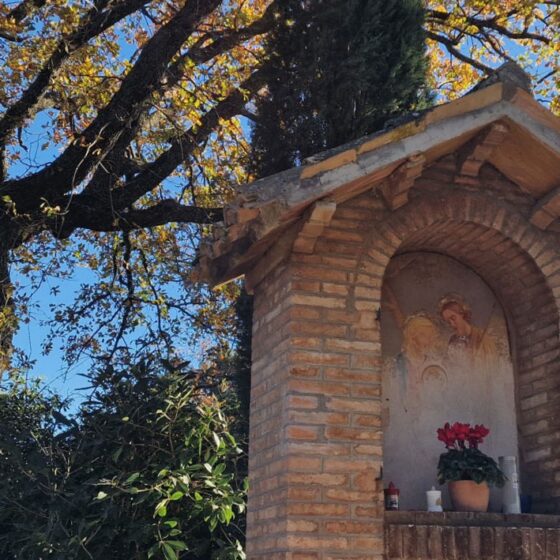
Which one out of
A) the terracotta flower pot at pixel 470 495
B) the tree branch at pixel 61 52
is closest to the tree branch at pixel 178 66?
the tree branch at pixel 61 52

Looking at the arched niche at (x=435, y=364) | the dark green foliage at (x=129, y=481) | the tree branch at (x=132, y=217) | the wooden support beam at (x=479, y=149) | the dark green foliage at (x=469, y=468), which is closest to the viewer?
the dark green foliage at (x=469, y=468)

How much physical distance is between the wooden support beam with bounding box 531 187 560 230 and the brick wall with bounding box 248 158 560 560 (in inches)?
3.1

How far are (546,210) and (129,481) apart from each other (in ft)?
13.9

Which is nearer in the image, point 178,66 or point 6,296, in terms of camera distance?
point 6,296

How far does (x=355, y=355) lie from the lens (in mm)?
5277

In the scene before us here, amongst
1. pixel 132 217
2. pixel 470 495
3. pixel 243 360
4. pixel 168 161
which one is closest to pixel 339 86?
pixel 168 161

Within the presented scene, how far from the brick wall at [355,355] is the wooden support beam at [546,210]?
80mm

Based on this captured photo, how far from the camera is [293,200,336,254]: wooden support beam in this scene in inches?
204

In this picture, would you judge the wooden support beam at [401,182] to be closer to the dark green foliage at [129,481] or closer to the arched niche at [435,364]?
the arched niche at [435,364]

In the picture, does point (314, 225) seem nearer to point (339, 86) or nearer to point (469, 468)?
point (469, 468)

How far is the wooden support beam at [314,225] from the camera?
5176 mm

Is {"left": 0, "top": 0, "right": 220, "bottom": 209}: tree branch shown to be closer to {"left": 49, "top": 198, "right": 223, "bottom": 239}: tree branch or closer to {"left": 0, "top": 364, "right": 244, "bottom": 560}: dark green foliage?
{"left": 49, "top": 198, "right": 223, "bottom": 239}: tree branch

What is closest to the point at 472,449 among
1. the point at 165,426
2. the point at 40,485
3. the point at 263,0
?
the point at 165,426

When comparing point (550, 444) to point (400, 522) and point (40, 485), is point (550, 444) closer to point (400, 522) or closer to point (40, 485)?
point (400, 522)
